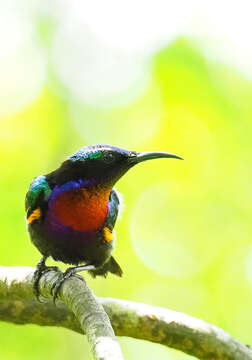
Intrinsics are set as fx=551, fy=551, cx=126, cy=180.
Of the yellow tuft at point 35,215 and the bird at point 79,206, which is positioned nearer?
the bird at point 79,206

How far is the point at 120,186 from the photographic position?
10219 mm

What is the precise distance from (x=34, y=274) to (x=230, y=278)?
7206 mm

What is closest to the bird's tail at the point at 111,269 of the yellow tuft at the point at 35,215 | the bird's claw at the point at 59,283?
the yellow tuft at the point at 35,215

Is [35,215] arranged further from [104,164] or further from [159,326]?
[159,326]

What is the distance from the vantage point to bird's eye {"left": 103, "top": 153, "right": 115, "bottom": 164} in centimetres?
386

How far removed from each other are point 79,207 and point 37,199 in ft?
1.16

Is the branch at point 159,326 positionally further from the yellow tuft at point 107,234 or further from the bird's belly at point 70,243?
the yellow tuft at point 107,234

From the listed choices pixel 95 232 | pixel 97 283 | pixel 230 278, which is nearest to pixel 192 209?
pixel 230 278

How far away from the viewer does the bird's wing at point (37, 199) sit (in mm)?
3906

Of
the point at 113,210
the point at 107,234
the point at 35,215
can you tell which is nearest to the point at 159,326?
the point at 107,234

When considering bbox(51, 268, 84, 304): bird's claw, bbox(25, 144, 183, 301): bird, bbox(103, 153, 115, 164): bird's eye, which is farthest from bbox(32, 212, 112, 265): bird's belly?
bbox(103, 153, 115, 164): bird's eye

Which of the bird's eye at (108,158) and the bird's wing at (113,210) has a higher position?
the bird's eye at (108,158)

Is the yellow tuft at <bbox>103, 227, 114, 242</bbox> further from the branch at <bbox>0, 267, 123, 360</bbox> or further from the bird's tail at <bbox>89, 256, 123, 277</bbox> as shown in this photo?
the bird's tail at <bbox>89, 256, 123, 277</bbox>

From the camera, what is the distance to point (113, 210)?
4109 millimetres
